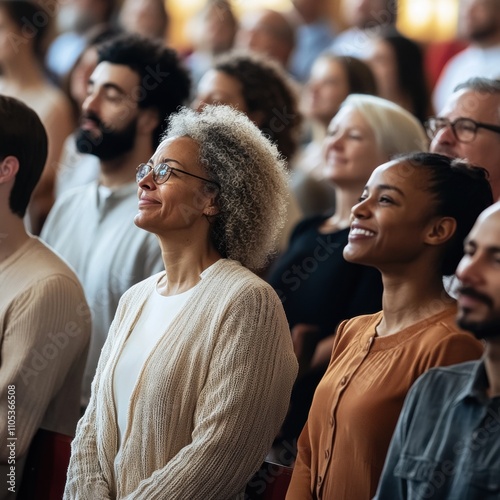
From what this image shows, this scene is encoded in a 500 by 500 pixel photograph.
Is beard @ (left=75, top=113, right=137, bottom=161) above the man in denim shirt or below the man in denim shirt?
above

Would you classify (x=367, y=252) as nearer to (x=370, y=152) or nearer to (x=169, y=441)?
(x=169, y=441)

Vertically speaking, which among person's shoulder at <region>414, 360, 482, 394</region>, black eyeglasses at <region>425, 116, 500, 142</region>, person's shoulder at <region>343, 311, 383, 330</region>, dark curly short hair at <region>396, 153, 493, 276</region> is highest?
black eyeglasses at <region>425, 116, 500, 142</region>

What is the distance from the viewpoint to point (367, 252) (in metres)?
2.60

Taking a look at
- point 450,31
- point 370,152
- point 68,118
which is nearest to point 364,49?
point 68,118

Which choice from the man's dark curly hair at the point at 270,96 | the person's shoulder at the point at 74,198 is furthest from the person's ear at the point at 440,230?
the person's shoulder at the point at 74,198

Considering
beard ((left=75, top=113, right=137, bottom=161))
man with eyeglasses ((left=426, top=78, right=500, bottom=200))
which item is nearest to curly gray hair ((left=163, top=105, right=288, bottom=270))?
man with eyeglasses ((left=426, top=78, right=500, bottom=200))

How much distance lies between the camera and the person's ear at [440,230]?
2.58 metres

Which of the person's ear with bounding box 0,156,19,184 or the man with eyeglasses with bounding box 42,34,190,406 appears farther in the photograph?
the man with eyeglasses with bounding box 42,34,190,406

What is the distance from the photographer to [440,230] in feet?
8.50

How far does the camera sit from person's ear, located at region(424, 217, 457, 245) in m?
2.58

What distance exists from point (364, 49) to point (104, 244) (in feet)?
7.01

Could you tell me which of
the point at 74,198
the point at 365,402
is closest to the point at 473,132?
the point at 365,402

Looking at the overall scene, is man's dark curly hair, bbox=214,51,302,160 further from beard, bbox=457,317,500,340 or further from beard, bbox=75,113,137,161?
beard, bbox=457,317,500,340

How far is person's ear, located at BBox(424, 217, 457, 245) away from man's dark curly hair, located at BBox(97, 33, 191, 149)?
1792 millimetres
